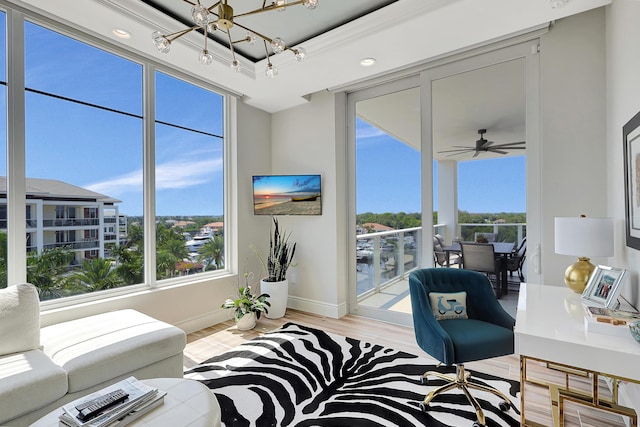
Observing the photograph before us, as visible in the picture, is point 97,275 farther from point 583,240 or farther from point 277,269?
point 583,240

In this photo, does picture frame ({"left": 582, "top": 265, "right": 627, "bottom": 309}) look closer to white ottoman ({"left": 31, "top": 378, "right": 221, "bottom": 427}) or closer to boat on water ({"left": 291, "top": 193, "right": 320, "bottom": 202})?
white ottoman ({"left": 31, "top": 378, "right": 221, "bottom": 427})

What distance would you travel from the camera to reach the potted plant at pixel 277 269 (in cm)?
372

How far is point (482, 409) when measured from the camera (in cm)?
198

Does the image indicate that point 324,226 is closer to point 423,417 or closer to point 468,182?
point 468,182

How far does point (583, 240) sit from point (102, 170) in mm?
3767

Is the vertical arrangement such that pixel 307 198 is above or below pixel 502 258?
above

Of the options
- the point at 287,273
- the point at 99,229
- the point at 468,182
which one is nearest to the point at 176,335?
the point at 99,229

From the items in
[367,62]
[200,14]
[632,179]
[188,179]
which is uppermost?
[367,62]

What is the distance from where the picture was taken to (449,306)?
91.0 inches

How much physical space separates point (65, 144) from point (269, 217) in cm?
236

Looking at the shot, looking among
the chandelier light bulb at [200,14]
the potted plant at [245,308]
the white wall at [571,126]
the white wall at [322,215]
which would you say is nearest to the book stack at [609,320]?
the white wall at [571,126]

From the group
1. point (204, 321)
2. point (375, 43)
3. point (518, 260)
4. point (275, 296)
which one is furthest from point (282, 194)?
point (518, 260)

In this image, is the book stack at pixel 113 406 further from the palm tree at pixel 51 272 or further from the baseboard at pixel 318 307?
the baseboard at pixel 318 307

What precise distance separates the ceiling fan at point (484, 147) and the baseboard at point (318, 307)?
7.30 ft
